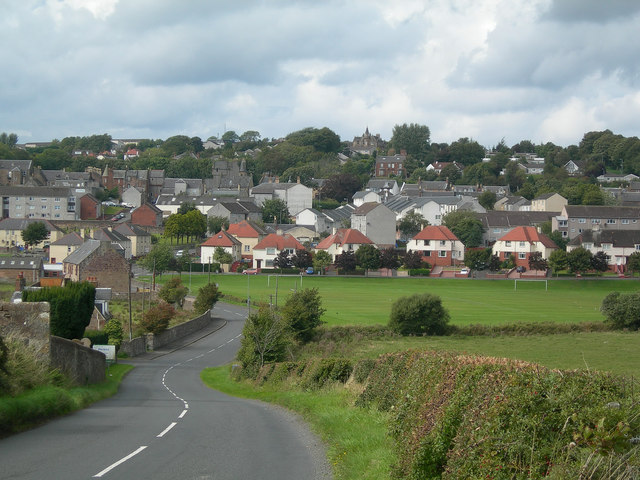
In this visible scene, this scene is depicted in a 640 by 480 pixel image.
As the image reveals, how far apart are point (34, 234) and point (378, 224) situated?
169ft

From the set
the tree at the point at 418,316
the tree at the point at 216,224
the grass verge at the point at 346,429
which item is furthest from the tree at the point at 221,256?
the grass verge at the point at 346,429

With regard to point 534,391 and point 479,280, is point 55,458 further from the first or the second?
point 479,280

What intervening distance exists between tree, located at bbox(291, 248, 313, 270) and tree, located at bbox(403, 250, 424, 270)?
12.6m

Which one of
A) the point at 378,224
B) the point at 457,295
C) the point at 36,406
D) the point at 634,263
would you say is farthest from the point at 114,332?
the point at 378,224

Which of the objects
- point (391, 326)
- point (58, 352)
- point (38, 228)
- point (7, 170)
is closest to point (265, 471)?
point (58, 352)

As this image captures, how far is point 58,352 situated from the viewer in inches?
869

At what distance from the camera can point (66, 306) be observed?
33938 mm

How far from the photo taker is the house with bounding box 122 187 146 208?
168 m

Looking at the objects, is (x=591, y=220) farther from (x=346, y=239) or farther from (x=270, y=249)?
(x=270, y=249)

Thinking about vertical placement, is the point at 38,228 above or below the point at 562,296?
above

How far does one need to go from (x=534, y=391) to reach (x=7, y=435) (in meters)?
9.03

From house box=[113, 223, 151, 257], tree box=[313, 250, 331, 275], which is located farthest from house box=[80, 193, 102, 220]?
tree box=[313, 250, 331, 275]

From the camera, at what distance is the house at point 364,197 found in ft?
553

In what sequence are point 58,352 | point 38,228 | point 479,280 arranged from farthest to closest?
point 38,228 → point 479,280 → point 58,352
